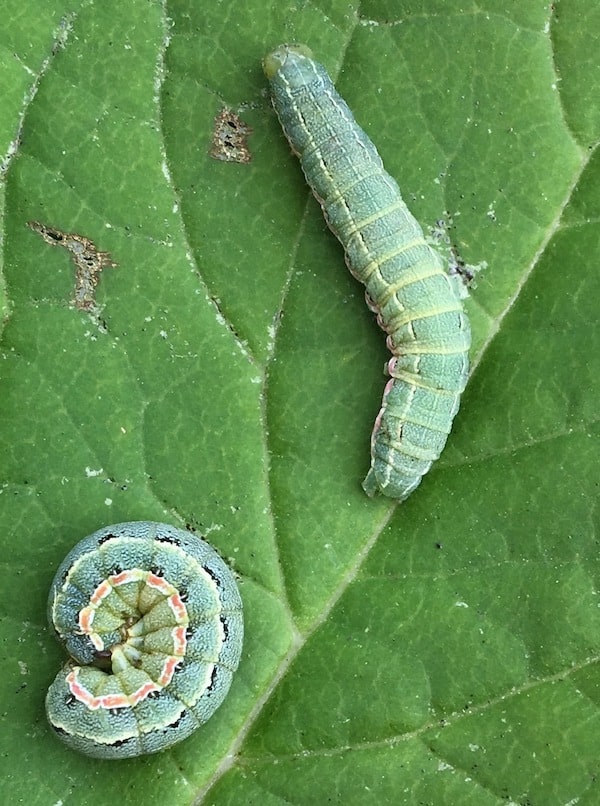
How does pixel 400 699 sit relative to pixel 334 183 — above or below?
below

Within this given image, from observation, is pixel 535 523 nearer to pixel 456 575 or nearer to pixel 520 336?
pixel 456 575

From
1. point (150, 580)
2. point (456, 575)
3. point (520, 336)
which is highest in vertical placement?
point (520, 336)

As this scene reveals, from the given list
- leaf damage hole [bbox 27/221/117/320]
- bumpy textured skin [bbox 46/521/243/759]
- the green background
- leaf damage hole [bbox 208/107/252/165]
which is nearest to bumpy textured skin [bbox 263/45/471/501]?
the green background

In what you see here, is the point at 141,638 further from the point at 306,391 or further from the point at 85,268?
the point at 85,268

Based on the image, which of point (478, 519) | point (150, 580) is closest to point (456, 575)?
point (478, 519)

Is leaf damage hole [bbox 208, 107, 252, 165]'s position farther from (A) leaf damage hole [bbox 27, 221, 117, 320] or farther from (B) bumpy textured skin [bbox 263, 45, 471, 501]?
(A) leaf damage hole [bbox 27, 221, 117, 320]

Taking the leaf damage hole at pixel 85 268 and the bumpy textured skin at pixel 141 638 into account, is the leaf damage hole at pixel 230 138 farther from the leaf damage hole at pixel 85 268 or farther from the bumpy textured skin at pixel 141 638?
the bumpy textured skin at pixel 141 638
